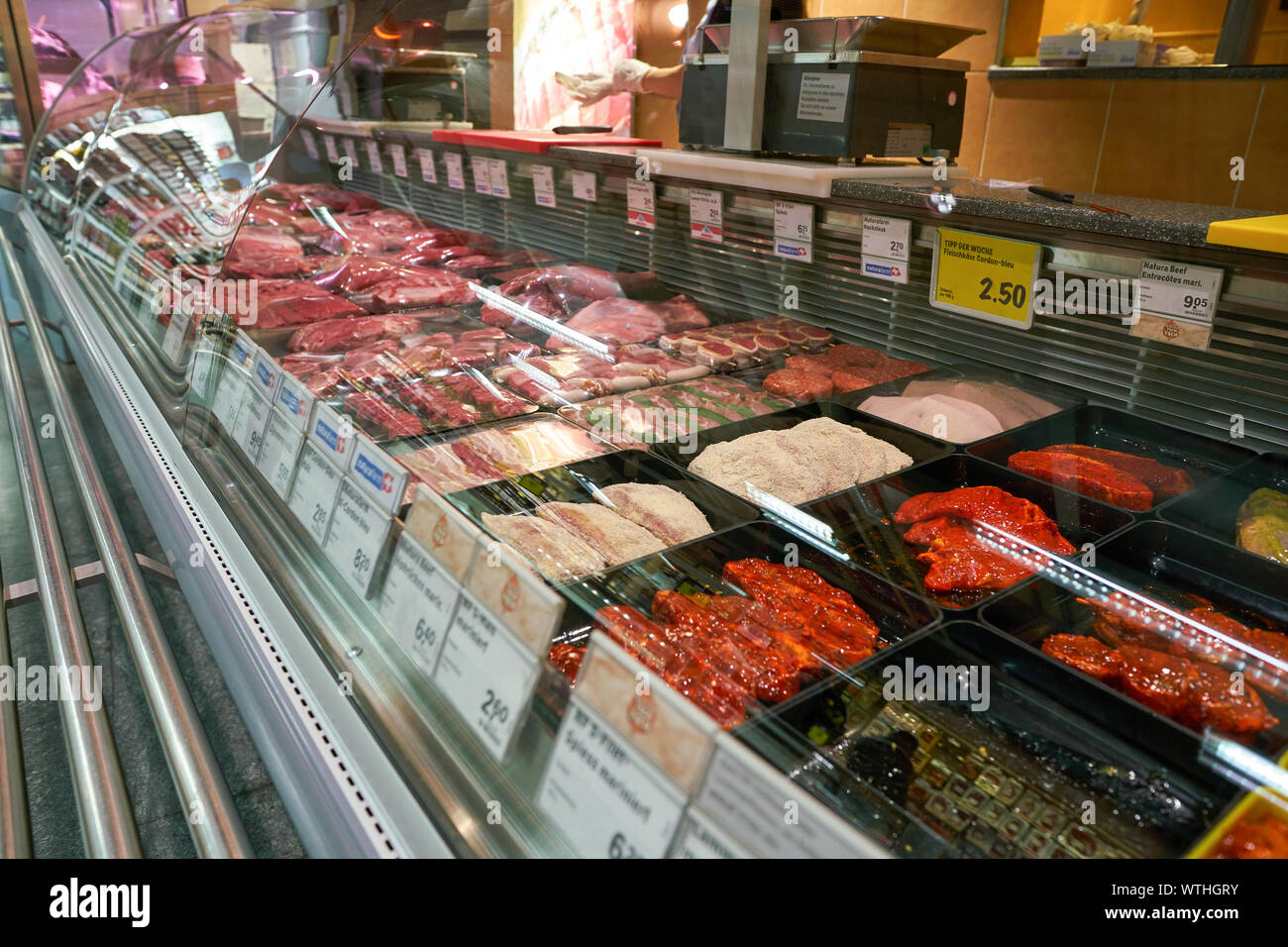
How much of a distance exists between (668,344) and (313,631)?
1.36 m

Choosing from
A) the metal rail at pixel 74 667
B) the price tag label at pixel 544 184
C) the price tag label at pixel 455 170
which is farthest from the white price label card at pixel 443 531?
the price tag label at pixel 455 170

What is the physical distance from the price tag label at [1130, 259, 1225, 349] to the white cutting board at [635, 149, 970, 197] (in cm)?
56

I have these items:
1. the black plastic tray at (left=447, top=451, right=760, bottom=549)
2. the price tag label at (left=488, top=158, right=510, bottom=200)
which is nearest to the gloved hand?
the price tag label at (left=488, top=158, right=510, bottom=200)

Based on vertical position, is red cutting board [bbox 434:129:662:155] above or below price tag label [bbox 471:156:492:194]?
above

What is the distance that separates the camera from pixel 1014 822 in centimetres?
83

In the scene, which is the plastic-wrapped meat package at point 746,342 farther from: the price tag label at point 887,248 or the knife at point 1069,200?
the knife at point 1069,200

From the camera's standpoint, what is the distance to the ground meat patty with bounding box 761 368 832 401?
1.94 m

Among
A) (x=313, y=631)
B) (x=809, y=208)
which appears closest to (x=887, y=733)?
(x=313, y=631)

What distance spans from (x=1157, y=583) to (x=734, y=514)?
2.08ft

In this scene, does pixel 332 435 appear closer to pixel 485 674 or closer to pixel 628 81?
pixel 485 674

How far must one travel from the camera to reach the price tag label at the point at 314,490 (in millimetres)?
1150

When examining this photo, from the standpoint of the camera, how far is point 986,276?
1708 mm

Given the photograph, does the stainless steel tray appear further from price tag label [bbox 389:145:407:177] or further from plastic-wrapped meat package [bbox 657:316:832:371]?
price tag label [bbox 389:145:407:177]
